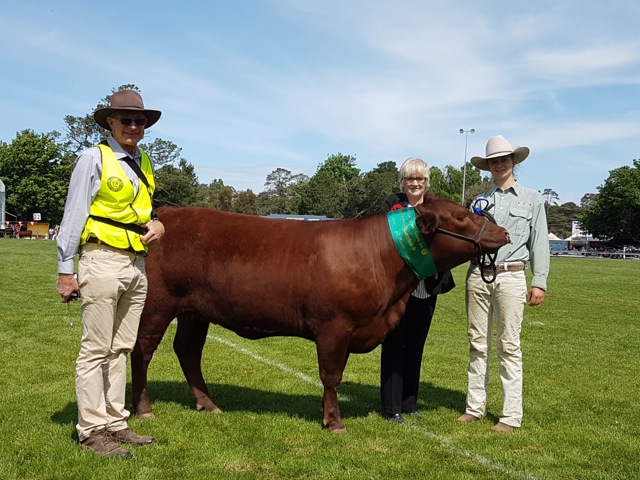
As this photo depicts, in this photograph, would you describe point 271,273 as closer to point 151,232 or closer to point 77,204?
point 151,232

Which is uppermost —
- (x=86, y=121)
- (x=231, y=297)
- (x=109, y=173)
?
(x=86, y=121)

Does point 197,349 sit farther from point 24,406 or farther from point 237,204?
point 237,204

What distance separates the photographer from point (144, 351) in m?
6.07

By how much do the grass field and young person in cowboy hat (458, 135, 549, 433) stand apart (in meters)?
0.35

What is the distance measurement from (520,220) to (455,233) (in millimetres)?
861

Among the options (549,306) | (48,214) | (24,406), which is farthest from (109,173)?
(48,214)

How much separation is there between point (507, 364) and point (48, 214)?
78.9 metres

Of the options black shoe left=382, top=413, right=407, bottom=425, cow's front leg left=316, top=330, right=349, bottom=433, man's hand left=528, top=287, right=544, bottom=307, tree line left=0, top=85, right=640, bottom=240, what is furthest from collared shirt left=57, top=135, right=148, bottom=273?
tree line left=0, top=85, right=640, bottom=240

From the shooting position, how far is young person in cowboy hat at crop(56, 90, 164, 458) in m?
4.77

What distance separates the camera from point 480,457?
5164 mm

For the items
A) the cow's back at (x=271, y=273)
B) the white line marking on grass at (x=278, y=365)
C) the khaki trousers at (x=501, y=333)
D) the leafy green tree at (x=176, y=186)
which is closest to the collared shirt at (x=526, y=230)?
the khaki trousers at (x=501, y=333)

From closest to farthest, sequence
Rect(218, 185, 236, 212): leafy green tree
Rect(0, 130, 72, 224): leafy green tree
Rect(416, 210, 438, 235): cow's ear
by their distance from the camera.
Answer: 1. Rect(416, 210, 438, 235): cow's ear
2. Rect(0, 130, 72, 224): leafy green tree
3. Rect(218, 185, 236, 212): leafy green tree

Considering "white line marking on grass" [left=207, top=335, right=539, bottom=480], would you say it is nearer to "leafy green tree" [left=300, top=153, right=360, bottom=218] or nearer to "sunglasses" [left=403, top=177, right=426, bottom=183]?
"sunglasses" [left=403, top=177, right=426, bottom=183]

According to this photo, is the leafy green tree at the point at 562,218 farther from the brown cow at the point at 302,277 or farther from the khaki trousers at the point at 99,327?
the khaki trousers at the point at 99,327
